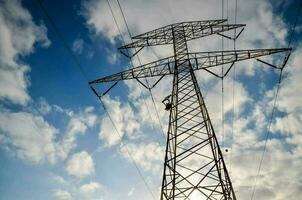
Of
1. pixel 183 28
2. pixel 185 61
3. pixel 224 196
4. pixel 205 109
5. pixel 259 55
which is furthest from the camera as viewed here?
pixel 183 28

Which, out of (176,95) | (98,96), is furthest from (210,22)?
(98,96)

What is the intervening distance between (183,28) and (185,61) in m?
3.37

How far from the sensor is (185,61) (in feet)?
43.7

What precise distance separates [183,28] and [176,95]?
197 inches

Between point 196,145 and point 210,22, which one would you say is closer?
point 196,145

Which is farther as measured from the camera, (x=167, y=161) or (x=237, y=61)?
(x=237, y=61)

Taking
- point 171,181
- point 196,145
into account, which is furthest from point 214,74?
point 171,181

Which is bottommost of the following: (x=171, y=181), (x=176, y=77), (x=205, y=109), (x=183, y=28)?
(x=171, y=181)

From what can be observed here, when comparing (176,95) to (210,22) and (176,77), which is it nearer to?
(176,77)

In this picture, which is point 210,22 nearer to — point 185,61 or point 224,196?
point 185,61

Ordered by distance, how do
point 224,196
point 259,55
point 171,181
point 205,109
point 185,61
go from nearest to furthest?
point 224,196
point 171,181
point 205,109
point 259,55
point 185,61

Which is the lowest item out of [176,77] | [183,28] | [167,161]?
[167,161]

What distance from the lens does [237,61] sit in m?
12.6

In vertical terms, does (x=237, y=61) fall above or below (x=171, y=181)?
above
